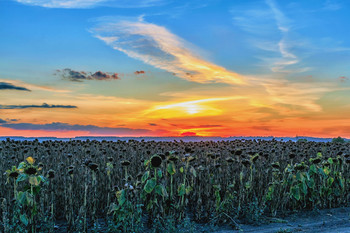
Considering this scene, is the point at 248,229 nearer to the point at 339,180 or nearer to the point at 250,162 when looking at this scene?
the point at 250,162

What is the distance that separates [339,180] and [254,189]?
3.27 meters

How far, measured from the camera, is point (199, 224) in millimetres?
8500

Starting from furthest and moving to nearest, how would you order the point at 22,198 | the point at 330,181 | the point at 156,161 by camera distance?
the point at 330,181 → the point at 156,161 → the point at 22,198

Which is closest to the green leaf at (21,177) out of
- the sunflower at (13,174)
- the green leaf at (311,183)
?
the sunflower at (13,174)

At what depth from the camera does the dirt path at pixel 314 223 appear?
8435 mm

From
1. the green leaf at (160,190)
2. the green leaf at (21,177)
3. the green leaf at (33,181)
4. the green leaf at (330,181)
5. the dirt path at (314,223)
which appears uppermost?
the green leaf at (21,177)

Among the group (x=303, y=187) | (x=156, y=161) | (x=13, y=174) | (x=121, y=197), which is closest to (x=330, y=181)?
(x=303, y=187)

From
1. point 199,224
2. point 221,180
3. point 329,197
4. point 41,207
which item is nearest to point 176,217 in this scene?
point 199,224

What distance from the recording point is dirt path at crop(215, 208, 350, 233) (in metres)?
8.44

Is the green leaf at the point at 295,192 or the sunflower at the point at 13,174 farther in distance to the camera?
the green leaf at the point at 295,192

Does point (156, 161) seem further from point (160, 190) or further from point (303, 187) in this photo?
point (303, 187)

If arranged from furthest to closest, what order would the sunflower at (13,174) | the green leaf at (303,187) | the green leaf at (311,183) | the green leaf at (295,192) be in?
the green leaf at (311,183)
the green leaf at (303,187)
the green leaf at (295,192)
the sunflower at (13,174)

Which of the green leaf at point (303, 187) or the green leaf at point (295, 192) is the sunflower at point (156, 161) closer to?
the green leaf at point (295, 192)

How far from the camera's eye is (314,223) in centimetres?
927
